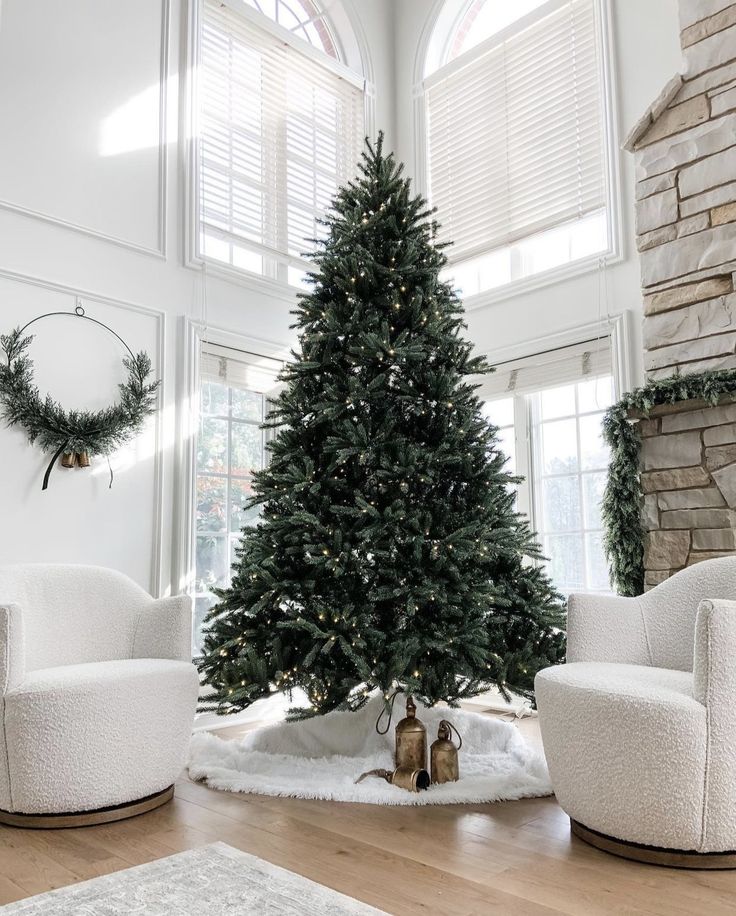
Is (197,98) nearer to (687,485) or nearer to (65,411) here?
(65,411)

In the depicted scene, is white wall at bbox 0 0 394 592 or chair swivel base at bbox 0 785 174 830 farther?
white wall at bbox 0 0 394 592

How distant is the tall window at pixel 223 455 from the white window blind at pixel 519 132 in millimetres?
1518

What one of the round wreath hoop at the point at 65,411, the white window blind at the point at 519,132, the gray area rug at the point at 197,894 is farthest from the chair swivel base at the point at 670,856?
the white window blind at the point at 519,132

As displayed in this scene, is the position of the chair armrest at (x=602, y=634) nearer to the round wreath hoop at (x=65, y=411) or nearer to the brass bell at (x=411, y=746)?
the brass bell at (x=411, y=746)

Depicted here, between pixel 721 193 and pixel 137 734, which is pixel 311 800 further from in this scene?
pixel 721 193

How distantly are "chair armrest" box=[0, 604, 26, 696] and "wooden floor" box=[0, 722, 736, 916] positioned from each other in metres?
0.42

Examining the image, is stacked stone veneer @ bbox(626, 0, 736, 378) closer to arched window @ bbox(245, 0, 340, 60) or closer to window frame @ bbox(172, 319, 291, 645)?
window frame @ bbox(172, 319, 291, 645)

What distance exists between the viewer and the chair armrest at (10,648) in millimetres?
2291

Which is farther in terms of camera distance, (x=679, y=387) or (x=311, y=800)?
(x=679, y=387)

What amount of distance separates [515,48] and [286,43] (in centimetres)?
137

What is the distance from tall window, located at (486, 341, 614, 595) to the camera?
13.3ft

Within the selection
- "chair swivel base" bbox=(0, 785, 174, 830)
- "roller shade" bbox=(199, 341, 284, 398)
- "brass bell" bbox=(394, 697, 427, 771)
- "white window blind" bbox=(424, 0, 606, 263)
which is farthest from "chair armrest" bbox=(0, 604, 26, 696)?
"white window blind" bbox=(424, 0, 606, 263)

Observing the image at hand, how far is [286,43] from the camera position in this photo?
4.80m

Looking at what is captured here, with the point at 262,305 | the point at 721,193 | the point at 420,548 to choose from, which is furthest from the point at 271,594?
the point at 721,193
